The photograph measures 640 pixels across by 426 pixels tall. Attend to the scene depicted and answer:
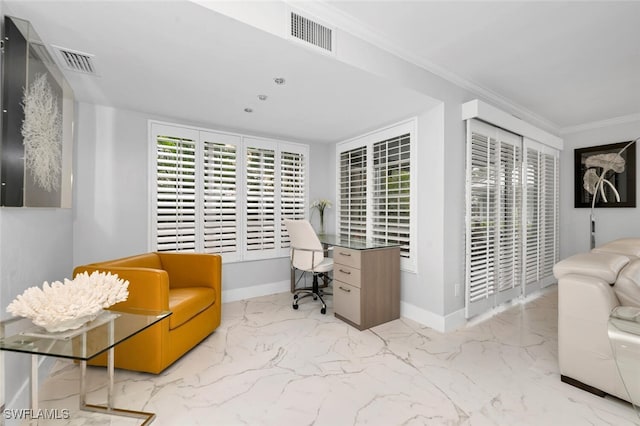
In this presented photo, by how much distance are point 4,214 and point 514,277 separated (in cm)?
451

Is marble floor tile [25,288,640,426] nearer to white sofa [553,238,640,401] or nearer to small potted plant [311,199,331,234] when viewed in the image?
white sofa [553,238,640,401]

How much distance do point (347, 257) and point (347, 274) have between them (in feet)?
0.57

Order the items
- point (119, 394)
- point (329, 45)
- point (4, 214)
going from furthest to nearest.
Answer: point (329, 45) → point (119, 394) → point (4, 214)

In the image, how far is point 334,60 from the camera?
1.95 metres

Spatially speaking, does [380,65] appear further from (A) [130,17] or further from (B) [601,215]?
(B) [601,215]

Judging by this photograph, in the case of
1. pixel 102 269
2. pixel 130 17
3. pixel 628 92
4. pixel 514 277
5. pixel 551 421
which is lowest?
pixel 551 421

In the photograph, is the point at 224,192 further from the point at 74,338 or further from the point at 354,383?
the point at 354,383

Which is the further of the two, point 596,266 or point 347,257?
point 347,257

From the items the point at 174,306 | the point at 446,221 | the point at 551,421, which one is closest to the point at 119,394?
the point at 174,306

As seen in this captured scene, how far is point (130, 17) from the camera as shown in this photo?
1.54 meters

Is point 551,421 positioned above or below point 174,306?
below

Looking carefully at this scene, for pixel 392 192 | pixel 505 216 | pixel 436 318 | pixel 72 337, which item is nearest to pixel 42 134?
pixel 72 337

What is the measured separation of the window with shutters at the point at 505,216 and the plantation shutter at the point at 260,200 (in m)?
2.34

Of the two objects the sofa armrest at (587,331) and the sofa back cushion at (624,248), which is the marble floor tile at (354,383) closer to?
the sofa armrest at (587,331)
